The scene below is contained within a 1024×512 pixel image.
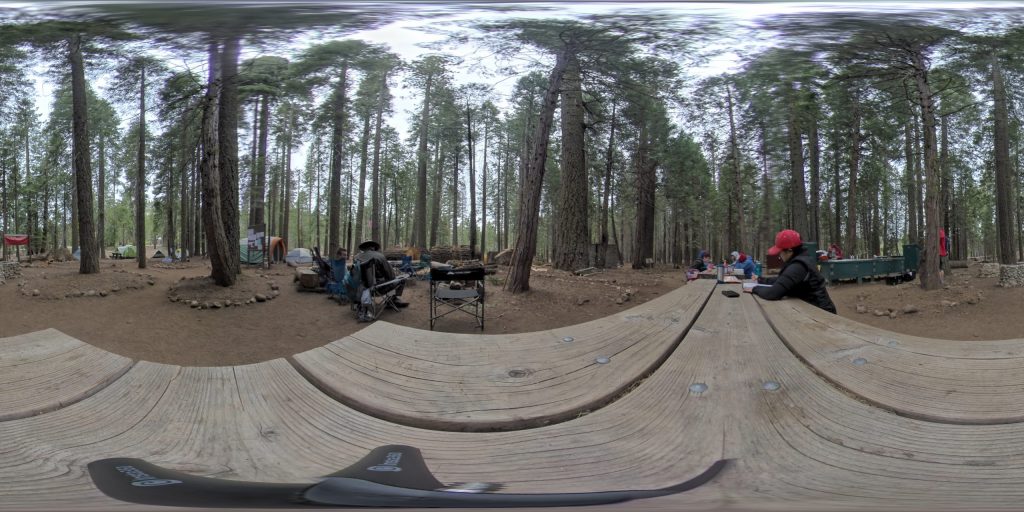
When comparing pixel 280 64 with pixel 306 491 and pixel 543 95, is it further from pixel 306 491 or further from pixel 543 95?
pixel 306 491

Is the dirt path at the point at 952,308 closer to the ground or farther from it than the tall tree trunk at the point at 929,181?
closer to the ground

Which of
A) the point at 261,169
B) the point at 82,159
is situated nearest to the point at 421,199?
the point at 261,169

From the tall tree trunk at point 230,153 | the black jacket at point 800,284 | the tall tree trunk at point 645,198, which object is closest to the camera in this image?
the tall tree trunk at point 230,153

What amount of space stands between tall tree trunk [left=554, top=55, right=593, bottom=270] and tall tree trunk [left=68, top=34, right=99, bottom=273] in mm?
1270

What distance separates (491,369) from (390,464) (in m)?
→ 0.34

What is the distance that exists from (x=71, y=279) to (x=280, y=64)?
835 millimetres

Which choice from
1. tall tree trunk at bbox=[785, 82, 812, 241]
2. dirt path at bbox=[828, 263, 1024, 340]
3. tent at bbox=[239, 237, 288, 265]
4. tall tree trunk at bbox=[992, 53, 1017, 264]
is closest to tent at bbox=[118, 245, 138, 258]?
tent at bbox=[239, 237, 288, 265]

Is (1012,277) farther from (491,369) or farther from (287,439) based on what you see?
(287,439)

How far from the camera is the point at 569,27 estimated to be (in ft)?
3.32

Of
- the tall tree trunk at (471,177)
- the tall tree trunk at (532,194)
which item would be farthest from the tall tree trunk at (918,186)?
the tall tree trunk at (471,177)

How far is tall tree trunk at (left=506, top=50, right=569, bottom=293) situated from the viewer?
1120 millimetres

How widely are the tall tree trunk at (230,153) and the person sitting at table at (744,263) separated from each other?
1.53 meters

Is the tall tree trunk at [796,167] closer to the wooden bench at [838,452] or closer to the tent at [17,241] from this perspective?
the wooden bench at [838,452]

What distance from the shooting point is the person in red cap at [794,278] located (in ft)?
3.66
